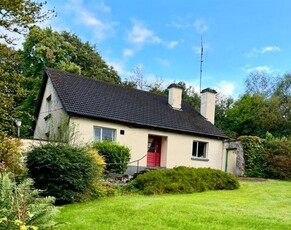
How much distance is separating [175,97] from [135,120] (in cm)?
579

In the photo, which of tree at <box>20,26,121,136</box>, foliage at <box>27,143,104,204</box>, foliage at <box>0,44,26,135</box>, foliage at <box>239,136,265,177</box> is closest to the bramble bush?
foliage at <box>239,136,265,177</box>

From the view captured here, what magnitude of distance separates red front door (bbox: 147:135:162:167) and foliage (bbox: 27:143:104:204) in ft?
38.5

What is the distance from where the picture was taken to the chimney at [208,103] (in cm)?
2855

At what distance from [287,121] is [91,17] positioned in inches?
1000

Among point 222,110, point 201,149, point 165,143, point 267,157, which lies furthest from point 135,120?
point 222,110

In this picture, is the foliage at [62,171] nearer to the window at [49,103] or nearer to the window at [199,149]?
the window at [49,103]

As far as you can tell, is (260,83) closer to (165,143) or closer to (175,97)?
(175,97)

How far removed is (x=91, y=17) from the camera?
18234 mm

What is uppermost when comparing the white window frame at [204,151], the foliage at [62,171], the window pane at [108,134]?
the window pane at [108,134]

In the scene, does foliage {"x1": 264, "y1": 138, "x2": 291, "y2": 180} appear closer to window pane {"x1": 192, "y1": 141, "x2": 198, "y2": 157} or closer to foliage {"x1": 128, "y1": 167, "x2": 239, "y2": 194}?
window pane {"x1": 192, "y1": 141, "x2": 198, "y2": 157}

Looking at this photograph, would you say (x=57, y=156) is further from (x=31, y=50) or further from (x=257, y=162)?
(x=31, y=50)

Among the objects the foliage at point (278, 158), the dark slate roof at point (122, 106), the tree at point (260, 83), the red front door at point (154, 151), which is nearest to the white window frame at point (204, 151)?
the dark slate roof at point (122, 106)

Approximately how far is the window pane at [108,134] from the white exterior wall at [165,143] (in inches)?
9.7

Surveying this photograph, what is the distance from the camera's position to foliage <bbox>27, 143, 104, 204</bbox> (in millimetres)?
12094
